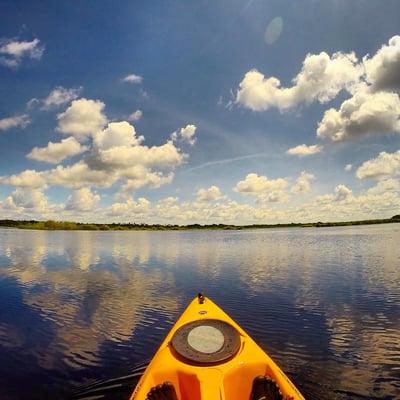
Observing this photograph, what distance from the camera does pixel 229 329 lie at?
7586 millimetres

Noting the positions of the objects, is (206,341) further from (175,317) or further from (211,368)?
(175,317)

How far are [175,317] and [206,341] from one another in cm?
621

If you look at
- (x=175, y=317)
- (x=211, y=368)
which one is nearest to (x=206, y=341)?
(x=211, y=368)

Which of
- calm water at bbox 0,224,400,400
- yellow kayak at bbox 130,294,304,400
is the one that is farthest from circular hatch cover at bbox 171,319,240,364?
calm water at bbox 0,224,400,400

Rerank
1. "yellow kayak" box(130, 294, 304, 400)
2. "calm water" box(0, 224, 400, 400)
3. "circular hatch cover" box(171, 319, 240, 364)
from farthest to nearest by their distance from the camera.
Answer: "calm water" box(0, 224, 400, 400) → "circular hatch cover" box(171, 319, 240, 364) → "yellow kayak" box(130, 294, 304, 400)

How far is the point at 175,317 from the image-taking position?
12922 mm

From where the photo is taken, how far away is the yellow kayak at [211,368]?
18.7 feet

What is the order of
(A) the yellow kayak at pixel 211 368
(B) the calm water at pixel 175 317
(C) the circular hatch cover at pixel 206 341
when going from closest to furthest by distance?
(A) the yellow kayak at pixel 211 368 → (C) the circular hatch cover at pixel 206 341 → (B) the calm water at pixel 175 317

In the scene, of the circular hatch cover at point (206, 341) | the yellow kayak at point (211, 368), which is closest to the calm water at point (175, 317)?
the yellow kayak at point (211, 368)

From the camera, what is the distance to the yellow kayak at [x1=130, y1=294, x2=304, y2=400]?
5.71 metres

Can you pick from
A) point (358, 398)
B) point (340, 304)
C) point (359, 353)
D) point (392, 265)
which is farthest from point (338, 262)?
point (358, 398)

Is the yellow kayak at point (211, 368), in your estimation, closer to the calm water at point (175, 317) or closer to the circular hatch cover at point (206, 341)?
the circular hatch cover at point (206, 341)

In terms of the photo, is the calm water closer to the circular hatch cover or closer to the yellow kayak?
the yellow kayak

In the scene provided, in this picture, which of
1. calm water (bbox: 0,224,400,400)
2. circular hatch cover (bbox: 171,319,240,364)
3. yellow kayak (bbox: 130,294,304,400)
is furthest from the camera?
calm water (bbox: 0,224,400,400)
